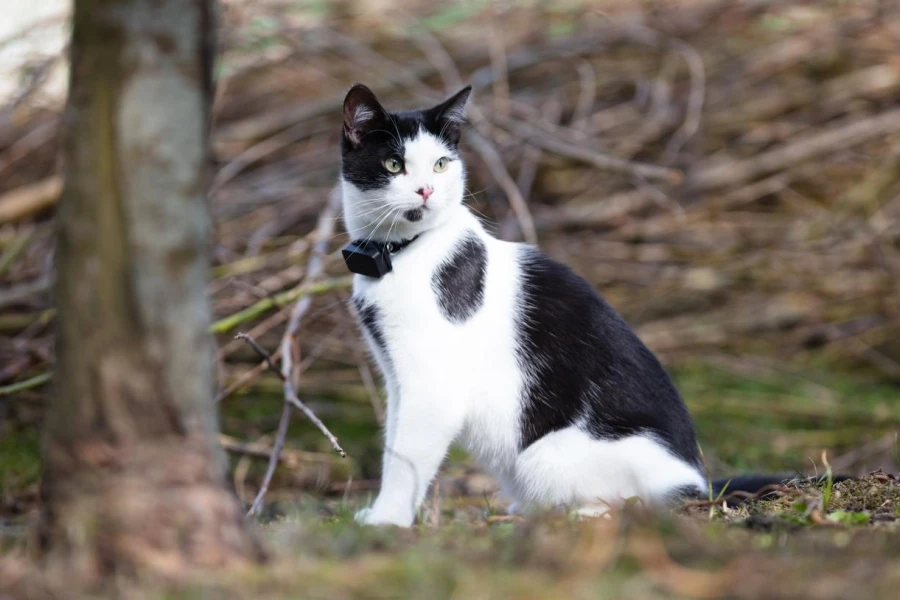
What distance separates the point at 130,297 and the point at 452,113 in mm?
1809

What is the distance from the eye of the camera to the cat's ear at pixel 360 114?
2996 millimetres

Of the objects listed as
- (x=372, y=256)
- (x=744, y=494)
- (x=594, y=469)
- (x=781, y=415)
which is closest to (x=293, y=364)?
(x=372, y=256)

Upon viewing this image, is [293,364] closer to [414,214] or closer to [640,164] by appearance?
[414,214]

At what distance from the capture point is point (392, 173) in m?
3.00

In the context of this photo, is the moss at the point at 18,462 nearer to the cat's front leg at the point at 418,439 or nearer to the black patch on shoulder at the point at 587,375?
the cat's front leg at the point at 418,439

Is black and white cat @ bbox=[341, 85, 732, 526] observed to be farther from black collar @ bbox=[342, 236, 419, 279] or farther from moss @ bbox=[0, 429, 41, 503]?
moss @ bbox=[0, 429, 41, 503]

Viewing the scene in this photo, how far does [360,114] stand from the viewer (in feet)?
10.0

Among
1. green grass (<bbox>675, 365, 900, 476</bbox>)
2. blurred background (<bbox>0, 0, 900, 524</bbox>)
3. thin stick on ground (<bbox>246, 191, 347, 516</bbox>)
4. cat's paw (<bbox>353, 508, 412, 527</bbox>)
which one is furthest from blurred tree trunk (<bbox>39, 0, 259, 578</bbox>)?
green grass (<bbox>675, 365, 900, 476</bbox>)

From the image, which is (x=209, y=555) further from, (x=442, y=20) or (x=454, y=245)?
(x=442, y=20)

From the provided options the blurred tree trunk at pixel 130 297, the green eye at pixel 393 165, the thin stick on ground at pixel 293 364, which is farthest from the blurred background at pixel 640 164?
the blurred tree trunk at pixel 130 297

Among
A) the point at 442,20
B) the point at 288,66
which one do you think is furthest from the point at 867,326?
the point at 288,66

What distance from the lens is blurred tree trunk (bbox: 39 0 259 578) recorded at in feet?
5.19

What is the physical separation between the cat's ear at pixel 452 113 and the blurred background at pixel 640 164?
1.71 m

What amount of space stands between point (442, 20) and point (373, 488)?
3.24 metres
